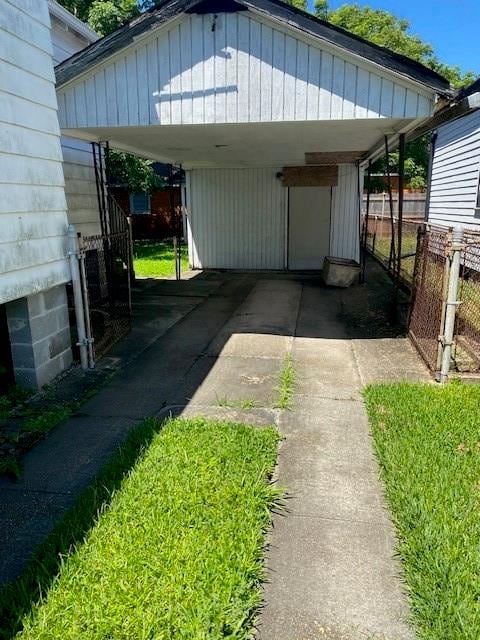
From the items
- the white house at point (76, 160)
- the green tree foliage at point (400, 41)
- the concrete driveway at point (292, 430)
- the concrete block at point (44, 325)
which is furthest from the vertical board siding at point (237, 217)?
the green tree foliage at point (400, 41)

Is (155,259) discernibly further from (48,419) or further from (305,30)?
(48,419)

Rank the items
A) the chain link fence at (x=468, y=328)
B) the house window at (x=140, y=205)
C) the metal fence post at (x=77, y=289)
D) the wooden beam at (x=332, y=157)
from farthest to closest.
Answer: the house window at (x=140, y=205), the wooden beam at (x=332, y=157), the chain link fence at (x=468, y=328), the metal fence post at (x=77, y=289)

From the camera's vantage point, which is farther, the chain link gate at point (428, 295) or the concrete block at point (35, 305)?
the chain link gate at point (428, 295)

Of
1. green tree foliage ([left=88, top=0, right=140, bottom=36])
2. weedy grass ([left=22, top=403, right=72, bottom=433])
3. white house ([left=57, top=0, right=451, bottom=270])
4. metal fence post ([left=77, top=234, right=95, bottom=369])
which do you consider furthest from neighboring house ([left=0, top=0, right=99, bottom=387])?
green tree foliage ([left=88, top=0, right=140, bottom=36])

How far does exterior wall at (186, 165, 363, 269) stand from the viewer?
467 inches

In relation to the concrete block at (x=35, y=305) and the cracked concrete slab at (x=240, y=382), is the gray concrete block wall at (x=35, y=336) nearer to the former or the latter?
the concrete block at (x=35, y=305)

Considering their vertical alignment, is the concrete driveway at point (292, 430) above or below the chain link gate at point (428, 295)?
below

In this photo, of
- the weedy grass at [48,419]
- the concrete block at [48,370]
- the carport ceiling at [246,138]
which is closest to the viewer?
the weedy grass at [48,419]

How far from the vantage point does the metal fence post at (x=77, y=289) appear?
484 cm

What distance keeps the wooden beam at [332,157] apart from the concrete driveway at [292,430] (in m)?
3.23

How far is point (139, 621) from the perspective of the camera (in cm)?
197

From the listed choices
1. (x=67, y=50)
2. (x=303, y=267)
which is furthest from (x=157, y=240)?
(x=67, y=50)

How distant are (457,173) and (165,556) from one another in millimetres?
11530

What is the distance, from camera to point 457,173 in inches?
438
